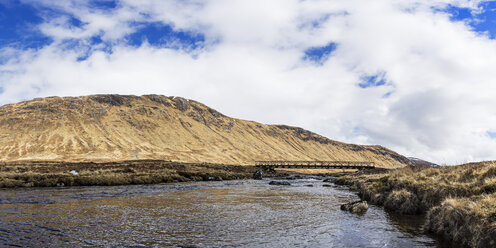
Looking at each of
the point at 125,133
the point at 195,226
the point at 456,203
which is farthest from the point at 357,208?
the point at 125,133

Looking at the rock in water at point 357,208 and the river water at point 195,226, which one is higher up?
the rock in water at point 357,208

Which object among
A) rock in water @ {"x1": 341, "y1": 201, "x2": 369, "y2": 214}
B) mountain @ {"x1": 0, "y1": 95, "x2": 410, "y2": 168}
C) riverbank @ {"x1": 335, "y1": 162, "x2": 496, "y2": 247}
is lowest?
rock in water @ {"x1": 341, "y1": 201, "x2": 369, "y2": 214}

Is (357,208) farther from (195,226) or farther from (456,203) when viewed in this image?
(195,226)

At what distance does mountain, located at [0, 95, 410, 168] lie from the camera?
100688mm

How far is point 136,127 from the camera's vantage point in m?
132

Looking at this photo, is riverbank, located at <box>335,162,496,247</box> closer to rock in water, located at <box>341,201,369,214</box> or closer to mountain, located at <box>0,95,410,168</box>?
rock in water, located at <box>341,201,369,214</box>

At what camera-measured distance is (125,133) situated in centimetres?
12369

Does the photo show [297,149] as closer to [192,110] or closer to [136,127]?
[192,110]

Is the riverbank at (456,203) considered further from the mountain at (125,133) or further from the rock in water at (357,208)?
the mountain at (125,133)

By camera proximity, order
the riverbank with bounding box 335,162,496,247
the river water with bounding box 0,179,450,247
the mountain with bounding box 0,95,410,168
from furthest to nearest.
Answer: the mountain with bounding box 0,95,410,168
the river water with bounding box 0,179,450,247
the riverbank with bounding box 335,162,496,247

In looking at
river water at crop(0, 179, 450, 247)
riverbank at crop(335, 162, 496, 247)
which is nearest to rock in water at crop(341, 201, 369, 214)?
river water at crop(0, 179, 450, 247)

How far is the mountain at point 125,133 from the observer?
101 metres

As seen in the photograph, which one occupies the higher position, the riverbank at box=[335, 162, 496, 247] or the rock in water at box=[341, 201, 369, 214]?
the riverbank at box=[335, 162, 496, 247]

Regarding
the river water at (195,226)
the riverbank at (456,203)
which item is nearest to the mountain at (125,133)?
the river water at (195,226)
